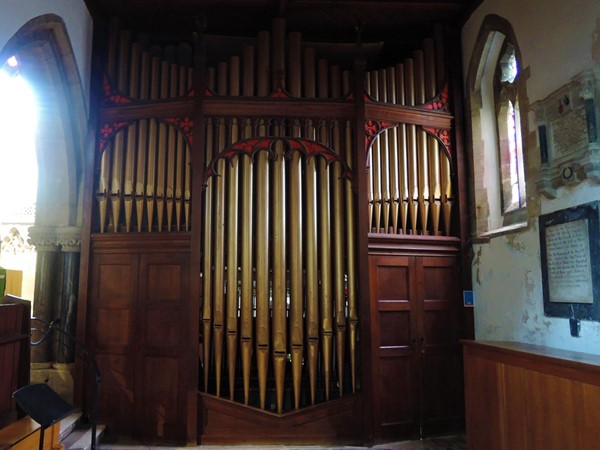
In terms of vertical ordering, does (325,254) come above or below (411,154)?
below

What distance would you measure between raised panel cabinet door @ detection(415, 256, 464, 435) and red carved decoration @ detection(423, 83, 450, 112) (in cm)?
164

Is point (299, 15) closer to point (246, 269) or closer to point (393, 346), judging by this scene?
point (246, 269)

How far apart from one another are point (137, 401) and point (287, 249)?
6.70 ft

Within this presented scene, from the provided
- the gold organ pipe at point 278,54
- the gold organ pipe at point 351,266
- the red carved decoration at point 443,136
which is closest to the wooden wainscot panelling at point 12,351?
the gold organ pipe at point 351,266

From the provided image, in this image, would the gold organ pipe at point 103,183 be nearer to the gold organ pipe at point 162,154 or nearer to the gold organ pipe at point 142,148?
the gold organ pipe at point 142,148

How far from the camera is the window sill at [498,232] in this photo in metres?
4.50

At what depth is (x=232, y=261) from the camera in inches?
195

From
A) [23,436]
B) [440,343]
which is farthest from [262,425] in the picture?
[23,436]


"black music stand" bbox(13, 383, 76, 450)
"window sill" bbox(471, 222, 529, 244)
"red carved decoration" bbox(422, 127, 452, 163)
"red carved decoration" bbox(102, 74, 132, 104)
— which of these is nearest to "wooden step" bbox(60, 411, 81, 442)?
"black music stand" bbox(13, 383, 76, 450)

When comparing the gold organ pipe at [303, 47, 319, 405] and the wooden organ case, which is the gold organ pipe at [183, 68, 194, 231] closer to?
the wooden organ case

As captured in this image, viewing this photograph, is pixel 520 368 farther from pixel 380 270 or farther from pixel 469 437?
pixel 380 270

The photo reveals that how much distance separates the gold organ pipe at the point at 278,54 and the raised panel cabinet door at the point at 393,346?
6.75 ft

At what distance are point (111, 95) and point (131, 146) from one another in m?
0.61

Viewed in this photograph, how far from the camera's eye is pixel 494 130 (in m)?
→ 5.39
